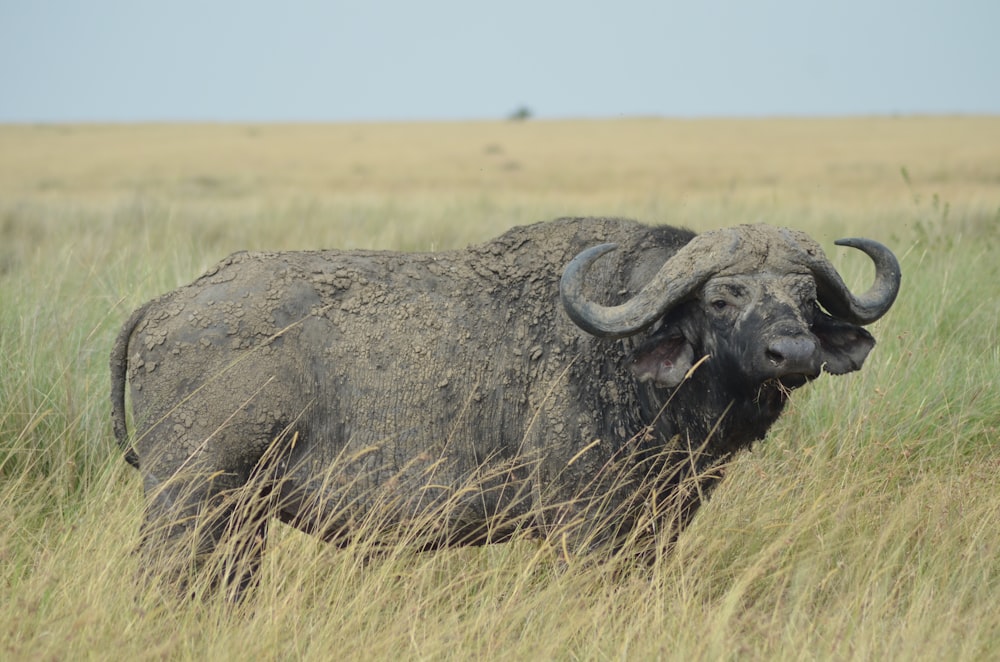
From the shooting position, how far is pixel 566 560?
4.49 m

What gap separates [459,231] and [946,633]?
11767mm

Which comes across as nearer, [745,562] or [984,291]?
[745,562]

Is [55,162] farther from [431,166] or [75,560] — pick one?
[75,560]

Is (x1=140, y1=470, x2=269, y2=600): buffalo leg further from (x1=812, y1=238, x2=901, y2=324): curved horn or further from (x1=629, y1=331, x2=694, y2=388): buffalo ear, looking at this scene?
(x1=812, y1=238, x2=901, y2=324): curved horn

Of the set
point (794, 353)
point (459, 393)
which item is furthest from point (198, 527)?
point (794, 353)

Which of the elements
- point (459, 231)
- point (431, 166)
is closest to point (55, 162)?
point (431, 166)

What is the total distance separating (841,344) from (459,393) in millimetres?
1590

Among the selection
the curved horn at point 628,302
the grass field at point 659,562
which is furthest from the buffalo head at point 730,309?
the grass field at point 659,562

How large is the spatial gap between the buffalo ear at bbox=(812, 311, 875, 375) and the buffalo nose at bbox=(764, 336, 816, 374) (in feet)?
1.92

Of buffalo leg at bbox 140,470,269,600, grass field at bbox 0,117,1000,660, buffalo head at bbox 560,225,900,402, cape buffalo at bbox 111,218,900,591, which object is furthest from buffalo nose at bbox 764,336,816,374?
buffalo leg at bbox 140,470,269,600

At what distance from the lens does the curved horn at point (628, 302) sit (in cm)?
426

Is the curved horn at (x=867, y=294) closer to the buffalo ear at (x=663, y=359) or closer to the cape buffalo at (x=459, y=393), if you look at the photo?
the cape buffalo at (x=459, y=393)

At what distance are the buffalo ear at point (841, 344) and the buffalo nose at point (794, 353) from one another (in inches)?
23.0

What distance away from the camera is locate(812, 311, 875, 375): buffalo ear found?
4520 millimetres
